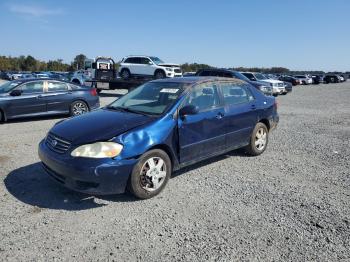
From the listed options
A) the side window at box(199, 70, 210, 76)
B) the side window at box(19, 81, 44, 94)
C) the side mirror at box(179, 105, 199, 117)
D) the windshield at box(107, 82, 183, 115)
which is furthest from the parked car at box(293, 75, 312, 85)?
the side mirror at box(179, 105, 199, 117)

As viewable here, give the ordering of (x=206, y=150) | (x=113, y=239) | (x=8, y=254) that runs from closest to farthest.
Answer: (x=8, y=254) < (x=113, y=239) < (x=206, y=150)

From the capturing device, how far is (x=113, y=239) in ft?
11.2

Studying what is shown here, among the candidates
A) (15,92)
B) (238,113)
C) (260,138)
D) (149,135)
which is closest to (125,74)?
(15,92)

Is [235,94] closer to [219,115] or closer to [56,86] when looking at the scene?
[219,115]

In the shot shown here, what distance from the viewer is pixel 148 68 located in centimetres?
2173

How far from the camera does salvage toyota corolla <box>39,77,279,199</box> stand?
4035mm

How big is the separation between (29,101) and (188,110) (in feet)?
24.3

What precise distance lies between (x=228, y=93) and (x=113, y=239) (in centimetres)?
338

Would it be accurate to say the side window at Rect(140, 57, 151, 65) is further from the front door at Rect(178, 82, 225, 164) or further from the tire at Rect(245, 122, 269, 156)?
the front door at Rect(178, 82, 225, 164)

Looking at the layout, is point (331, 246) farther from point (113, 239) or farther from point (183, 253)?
point (113, 239)

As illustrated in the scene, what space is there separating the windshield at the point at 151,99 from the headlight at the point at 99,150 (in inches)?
37.0

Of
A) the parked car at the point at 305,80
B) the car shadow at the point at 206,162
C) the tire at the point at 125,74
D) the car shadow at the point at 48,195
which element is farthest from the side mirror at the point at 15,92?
the parked car at the point at 305,80

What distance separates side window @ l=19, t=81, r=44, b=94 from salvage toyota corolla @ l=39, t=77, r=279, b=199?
607cm

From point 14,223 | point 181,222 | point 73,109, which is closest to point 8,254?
point 14,223
